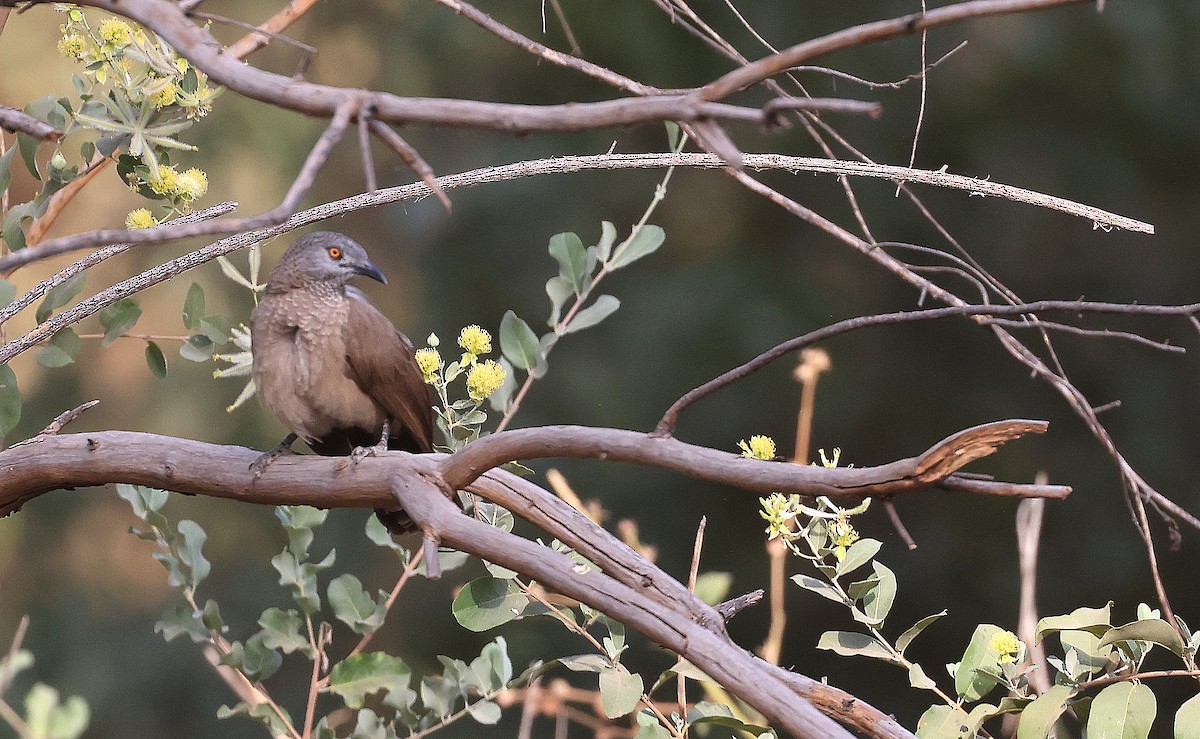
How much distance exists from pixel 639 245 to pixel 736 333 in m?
3.86

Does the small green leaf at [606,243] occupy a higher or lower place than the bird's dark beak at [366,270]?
higher

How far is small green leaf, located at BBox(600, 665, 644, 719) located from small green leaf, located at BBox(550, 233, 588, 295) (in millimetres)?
741

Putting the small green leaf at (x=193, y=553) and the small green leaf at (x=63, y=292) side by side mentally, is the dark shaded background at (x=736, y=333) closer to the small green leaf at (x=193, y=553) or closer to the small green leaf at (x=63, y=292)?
the small green leaf at (x=193, y=553)

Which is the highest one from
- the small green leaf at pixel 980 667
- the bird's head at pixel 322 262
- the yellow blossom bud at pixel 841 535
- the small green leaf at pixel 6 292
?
the small green leaf at pixel 6 292

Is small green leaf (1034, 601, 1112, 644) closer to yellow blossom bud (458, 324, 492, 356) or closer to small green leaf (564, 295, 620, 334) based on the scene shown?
small green leaf (564, 295, 620, 334)

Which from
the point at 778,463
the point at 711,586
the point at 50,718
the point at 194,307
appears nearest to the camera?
the point at 50,718

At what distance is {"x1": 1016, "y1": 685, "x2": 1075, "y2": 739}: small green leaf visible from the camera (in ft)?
5.67

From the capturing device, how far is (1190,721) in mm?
1717

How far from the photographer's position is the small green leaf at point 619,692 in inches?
74.8

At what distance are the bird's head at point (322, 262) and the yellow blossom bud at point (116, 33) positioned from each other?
747 mm

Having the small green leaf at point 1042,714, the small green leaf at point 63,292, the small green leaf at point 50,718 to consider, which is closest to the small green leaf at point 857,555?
the small green leaf at point 1042,714

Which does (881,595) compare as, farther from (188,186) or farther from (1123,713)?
(188,186)

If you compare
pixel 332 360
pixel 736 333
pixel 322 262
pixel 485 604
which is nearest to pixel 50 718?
pixel 485 604

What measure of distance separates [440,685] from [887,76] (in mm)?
4199
